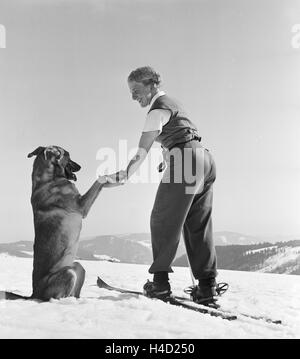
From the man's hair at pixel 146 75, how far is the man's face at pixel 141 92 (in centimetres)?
3

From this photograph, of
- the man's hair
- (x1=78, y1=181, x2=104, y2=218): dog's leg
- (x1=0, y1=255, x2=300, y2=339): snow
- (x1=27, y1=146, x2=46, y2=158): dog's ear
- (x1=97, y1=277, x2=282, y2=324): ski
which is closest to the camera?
(x1=0, y1=255, x2=300, y2=339): snow

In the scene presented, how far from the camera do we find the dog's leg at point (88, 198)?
9.40 feet

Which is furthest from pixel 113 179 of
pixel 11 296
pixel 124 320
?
pixel 11 296

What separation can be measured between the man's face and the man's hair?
0.03 metres

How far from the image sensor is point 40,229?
2.85 metres

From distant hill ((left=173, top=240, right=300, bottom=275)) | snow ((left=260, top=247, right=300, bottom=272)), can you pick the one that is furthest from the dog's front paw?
snow ((left=260, top=247, right=300, bottom=272))

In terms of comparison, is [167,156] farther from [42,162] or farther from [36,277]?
[36,277]

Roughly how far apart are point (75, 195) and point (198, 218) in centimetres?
86

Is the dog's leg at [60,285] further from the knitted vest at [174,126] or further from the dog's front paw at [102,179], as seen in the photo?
the knitted vest at [174,126]

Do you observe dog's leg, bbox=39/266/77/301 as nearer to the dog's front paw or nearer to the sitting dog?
the sitting dog

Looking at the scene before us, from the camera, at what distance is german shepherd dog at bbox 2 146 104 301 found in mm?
2787

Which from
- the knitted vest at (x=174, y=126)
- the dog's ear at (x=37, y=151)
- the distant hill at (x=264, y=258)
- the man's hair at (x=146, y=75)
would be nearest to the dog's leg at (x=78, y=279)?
the dog's ear at (x=37, y=151)

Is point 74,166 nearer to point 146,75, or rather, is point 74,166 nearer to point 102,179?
point 102,179

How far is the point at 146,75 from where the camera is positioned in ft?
10.4
